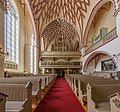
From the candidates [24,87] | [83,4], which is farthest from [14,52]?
[24,87]

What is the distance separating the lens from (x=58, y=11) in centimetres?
2442

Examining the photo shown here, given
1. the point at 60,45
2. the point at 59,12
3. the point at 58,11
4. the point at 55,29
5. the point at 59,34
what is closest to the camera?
the point at 58,11

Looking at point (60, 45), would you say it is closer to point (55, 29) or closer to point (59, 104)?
point (55, 29)

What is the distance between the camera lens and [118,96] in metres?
2.31

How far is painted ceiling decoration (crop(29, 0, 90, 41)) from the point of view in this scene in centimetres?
2136

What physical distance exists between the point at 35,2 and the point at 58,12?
525 centimetres

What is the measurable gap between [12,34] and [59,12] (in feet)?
35.2

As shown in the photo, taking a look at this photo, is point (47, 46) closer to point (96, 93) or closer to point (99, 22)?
point (99, 22)

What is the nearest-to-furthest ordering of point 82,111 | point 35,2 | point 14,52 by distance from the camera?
point 82,111, point 14,52, point 35,2

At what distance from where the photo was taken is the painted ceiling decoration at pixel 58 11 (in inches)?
841

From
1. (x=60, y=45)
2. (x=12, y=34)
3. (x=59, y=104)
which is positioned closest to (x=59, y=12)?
(x=12, y=34)

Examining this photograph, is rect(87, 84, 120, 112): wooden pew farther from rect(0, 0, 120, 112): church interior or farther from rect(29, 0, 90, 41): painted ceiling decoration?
rect(29, 0, 90, 41): painted ceiling decoration

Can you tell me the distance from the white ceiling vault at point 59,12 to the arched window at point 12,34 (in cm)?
→ 441

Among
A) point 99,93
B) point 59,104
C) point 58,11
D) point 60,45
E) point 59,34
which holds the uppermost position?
point 58,11
